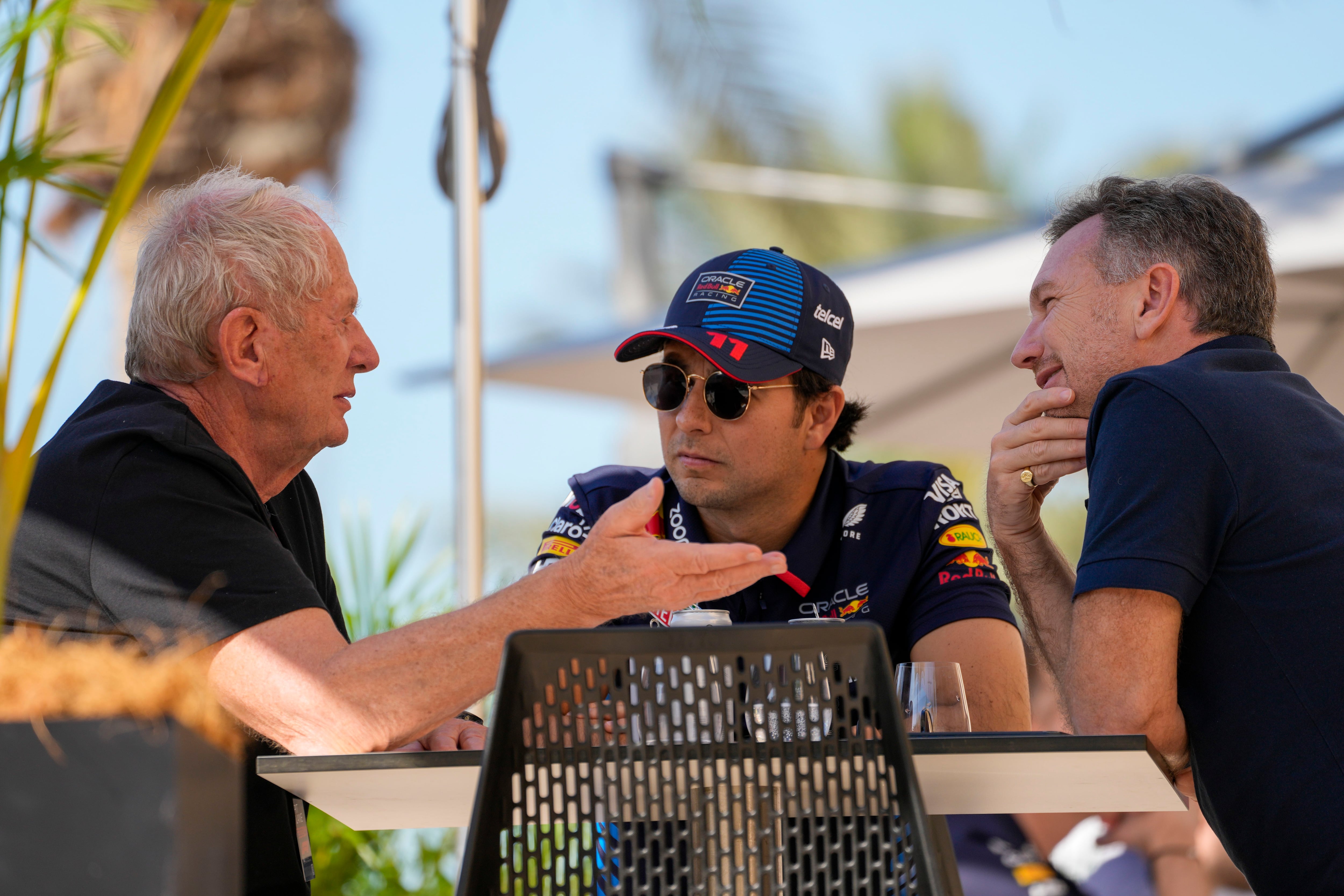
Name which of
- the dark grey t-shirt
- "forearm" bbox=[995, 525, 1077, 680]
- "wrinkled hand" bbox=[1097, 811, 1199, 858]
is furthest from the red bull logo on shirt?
"wrinkled hand" bbox=[1097, 811, 1199, 858]

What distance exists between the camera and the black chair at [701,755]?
112cm

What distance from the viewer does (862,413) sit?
2.94 m

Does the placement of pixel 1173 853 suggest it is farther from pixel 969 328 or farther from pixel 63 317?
pixel 63 317

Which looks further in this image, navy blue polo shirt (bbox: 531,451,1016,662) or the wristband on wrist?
the wristband on wrist

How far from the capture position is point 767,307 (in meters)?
2.70

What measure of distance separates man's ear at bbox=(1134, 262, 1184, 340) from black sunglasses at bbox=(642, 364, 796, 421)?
2.69 feet

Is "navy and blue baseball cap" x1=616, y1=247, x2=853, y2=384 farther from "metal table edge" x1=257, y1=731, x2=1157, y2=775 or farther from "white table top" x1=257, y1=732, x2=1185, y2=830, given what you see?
"metal table edge" x1=257, y1=731, x2=1157, y2=775

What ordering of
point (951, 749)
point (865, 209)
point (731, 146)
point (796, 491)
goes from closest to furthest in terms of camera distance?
point (951, 749)
point (796, 491)
point (731, 146)
point (865, 209)

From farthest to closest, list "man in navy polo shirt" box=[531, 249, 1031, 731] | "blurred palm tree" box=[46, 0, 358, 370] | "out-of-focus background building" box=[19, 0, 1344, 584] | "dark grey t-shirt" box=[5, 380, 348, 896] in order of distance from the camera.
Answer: "out-of-focus background building" box=[19, 0, 1344, 584], "blurred palm tree" box=[46, 0, 358, 370], "man in navy polo shirt" box=[531, 249, 1031, 731], "dark grey t-shirt" box=[5, 380, 348, 896]

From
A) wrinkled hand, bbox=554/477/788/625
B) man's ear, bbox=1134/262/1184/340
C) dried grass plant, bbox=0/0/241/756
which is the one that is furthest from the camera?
man's ear, bbox=1134/262/1184/340

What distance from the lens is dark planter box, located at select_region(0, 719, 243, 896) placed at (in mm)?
1040

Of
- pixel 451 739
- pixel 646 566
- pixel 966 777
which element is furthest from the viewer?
pixel 451 739

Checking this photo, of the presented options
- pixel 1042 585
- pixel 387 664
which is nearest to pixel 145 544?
pixel 387 664

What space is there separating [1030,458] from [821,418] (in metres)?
0.71
